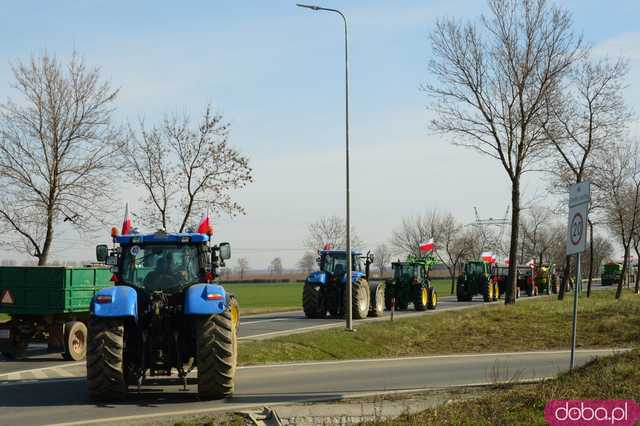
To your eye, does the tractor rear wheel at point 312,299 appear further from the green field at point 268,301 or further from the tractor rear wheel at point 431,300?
the tractor rear wheel at point 431,300

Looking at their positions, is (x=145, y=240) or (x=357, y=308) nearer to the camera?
(x=145, y=240)

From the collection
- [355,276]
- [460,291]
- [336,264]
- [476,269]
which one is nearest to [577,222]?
[355,276]

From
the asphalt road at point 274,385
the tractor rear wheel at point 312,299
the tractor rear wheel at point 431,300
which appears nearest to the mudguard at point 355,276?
the tractor rear wheel at point 312,299

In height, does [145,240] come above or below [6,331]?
above

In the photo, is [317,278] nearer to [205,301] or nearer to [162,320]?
[162,320]

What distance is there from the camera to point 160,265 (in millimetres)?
13336

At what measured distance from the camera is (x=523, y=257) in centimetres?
8812

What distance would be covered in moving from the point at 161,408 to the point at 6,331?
8688 millimetres

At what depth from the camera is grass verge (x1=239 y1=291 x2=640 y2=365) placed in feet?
69.8

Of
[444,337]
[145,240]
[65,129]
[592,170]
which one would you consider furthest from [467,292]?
[145,240]

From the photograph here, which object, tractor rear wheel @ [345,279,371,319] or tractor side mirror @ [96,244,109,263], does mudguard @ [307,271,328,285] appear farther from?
tractor side mirror @ [96,244,109,263]

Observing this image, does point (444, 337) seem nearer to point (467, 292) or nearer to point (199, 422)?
point (199, 422)

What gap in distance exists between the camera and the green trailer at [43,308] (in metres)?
19.2

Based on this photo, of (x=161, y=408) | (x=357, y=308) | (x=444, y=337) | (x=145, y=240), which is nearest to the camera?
(x=161, y=408)
